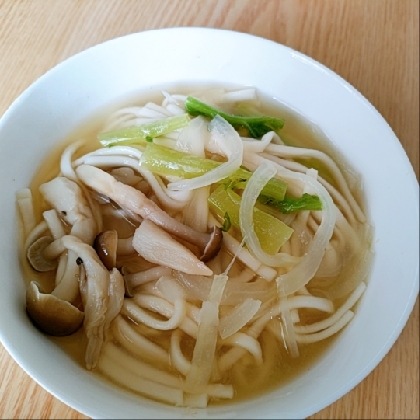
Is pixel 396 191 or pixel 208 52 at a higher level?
pixel 208 52

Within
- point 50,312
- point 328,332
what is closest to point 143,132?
point 50,312

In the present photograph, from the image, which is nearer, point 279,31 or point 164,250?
point 164,250

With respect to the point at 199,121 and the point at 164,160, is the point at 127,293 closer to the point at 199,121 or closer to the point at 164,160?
the point at 164,160

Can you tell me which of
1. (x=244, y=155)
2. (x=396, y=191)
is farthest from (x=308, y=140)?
(x=396, y=191)

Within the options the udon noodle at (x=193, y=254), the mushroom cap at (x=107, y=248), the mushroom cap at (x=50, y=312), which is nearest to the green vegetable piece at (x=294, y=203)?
the udon noodle at (x=193, y=254)

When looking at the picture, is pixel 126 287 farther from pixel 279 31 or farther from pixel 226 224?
pixel 279 31

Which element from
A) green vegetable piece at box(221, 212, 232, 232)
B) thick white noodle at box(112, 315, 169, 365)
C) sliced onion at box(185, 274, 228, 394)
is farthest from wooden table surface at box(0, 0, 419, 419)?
thick white noodle at box(112, 315, 169, 365)
